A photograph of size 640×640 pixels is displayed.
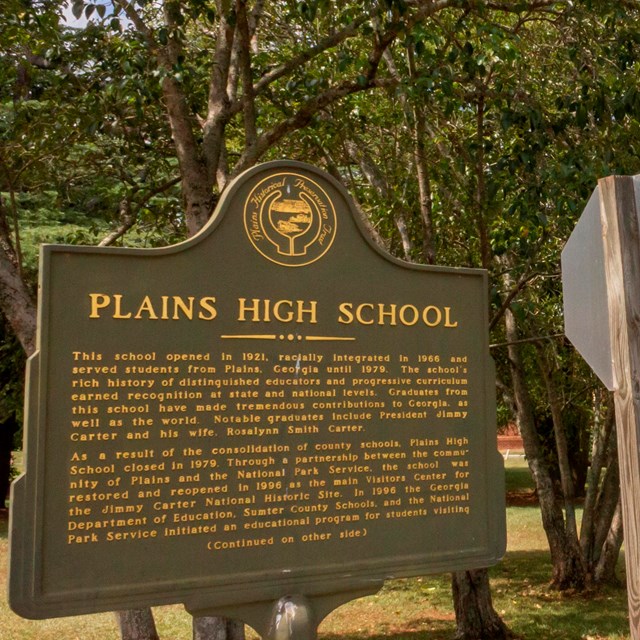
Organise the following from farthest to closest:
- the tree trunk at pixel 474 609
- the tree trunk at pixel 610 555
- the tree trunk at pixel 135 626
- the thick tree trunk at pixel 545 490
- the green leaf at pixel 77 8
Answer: the tree trunk at pixel 610 555 < the thick tree trunk at pixel 545 490 < the tree trunk at pixel 474 609 < the tree trunk at pixel 135 626 < the green leaf at pixel 77 8

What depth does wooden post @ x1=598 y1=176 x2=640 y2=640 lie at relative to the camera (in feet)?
11.7

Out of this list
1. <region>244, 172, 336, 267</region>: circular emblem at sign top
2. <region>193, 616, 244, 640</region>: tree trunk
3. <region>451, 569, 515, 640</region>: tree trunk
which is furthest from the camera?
<region>451, 569, 515, 640</region>: tree trunk

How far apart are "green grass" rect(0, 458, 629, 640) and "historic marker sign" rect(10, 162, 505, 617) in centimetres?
578

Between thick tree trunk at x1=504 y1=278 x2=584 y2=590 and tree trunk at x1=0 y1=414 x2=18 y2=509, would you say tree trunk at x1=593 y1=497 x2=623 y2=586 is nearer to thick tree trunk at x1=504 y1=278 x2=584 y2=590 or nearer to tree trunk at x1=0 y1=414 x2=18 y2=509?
thick tree trunk at x1=504 y1=278 x2=584 y2=590

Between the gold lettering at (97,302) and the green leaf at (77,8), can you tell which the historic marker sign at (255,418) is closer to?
the gold lettering at (97,302)

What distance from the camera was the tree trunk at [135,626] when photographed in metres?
7.18

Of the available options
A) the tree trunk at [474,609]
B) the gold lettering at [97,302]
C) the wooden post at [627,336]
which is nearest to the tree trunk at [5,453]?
the tree trunk at [474,609]

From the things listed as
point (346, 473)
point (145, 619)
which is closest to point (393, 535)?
point (346, 473)

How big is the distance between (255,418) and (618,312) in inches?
66.2

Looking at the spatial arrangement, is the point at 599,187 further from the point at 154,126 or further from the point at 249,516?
the point at 154,126

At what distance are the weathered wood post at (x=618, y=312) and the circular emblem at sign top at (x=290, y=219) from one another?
1217mm

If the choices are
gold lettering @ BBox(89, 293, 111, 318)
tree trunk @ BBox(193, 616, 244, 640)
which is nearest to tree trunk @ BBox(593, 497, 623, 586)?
tree trunk @ BBox(193, 616, 244, 640)

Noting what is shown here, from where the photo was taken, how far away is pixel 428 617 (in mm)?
10523

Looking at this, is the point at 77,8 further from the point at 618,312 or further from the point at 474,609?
the point at 474,609
